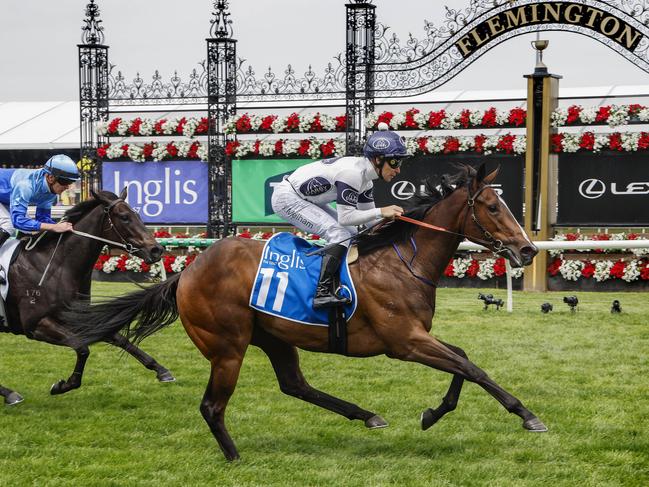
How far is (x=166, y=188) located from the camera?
16531 millimetres

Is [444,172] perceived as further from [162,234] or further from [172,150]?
[162,234]

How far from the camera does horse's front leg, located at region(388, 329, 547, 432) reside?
5059mm

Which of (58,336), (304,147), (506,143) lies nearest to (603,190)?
(506,143)

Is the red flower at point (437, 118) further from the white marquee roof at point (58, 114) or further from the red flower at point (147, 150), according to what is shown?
the white marquee roof at point (58, 114)

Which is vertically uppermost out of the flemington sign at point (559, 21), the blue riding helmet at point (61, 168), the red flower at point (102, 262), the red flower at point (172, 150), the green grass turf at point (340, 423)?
the flemington sign at point (559, 21)

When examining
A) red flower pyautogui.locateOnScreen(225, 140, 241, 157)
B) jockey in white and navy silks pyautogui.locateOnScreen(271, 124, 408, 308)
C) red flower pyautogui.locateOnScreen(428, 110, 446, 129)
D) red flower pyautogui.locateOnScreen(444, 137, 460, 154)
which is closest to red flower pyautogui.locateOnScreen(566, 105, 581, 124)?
red flower pyautogui.locateOnScreen(444, 137, 460, 154)

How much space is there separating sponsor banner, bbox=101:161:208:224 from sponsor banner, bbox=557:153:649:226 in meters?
5.85

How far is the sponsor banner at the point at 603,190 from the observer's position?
14.1 metres

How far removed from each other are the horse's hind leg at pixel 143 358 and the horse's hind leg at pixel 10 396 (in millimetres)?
746

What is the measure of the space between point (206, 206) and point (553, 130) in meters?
5.72

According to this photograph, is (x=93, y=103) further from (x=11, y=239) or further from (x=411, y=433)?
(x=411, y=433)

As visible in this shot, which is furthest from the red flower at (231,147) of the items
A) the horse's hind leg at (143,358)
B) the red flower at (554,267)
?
the horse's hind leg at (143,358)

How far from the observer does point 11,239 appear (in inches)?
282

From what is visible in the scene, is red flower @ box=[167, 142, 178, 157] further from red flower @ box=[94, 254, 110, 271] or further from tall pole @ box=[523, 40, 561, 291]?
tall pole @ box=[523, 40, 561, 291]
